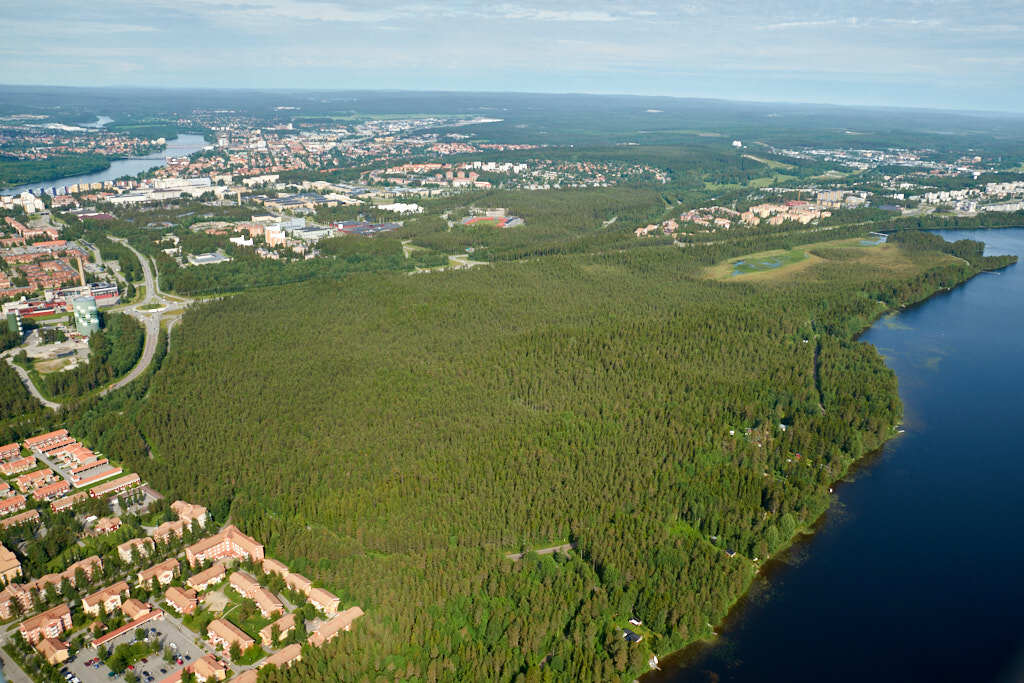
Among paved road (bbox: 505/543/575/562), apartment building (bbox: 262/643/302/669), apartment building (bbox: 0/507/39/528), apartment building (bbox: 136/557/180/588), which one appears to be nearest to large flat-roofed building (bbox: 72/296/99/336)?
apartment building (bbox: 0/507/39/528)

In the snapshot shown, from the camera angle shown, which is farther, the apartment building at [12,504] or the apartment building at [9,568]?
the apartment building at [12,504]

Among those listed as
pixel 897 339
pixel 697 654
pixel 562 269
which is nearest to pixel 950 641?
pixel 697 654

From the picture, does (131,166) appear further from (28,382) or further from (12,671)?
(12,671)

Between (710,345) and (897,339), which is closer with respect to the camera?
(710,345)

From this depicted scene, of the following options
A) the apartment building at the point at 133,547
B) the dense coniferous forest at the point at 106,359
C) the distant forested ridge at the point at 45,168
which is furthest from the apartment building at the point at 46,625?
the distant forested ridge at the point at 45,168

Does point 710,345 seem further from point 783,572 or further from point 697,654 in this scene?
point 697,654

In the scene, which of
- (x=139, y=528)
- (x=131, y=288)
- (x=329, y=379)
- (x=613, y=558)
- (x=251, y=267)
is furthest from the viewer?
(x=251, y=267)

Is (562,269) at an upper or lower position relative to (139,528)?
upper

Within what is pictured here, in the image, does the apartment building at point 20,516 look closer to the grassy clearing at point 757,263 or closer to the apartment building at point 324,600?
the apartment building at point 324,600
